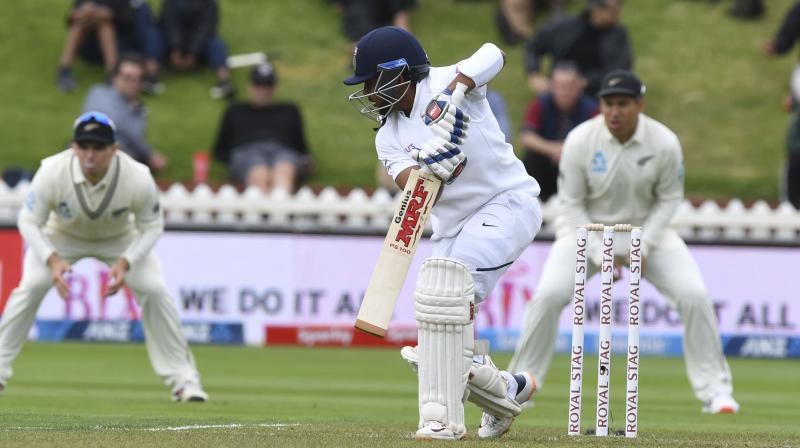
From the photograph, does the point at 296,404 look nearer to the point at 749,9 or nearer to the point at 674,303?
the point at 674,303

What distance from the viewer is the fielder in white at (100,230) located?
9.30m

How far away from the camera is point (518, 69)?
62.8 ft

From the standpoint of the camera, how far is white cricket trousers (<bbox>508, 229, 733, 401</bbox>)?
9.30 meters

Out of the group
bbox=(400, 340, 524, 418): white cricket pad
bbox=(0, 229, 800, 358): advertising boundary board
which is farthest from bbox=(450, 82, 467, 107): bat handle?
bbox=(0, 229, 800, 358): advertising boundary board

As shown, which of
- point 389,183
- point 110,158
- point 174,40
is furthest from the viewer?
point 174,40

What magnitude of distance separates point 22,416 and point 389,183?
7.99 metres

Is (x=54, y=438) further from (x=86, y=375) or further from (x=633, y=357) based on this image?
(x=86, y=375)

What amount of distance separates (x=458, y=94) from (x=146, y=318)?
3850mm

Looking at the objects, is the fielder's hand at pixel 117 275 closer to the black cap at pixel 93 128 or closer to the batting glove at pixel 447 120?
the black cap at pixel 93 128

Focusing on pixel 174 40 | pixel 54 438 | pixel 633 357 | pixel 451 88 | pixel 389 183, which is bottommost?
pixel 54 438

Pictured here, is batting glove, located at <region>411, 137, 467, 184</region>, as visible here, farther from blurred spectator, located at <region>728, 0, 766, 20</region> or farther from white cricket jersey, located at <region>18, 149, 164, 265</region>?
blurred spectator, located at <region>728, 0, 766, 20</region>

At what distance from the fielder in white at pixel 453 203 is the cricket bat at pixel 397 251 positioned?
0.11m

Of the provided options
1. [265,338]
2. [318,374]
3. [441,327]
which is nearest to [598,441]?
[441,327]

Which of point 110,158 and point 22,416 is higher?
point 110,158
